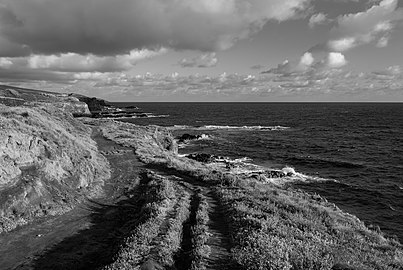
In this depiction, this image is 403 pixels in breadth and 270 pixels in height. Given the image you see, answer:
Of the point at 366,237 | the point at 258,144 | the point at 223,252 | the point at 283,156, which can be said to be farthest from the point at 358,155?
the point at 223,252

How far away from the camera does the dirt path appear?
18.5m

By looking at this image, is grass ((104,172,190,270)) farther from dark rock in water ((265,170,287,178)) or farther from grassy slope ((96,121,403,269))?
dark rock in water ((265,170,287,178))

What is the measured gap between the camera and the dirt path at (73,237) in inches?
727

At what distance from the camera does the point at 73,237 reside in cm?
2156

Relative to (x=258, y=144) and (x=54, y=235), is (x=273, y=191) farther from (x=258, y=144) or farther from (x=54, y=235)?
(x=258, y=144)

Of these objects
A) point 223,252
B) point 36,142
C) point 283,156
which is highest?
point 36,142

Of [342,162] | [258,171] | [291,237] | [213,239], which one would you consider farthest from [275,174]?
[213,239]

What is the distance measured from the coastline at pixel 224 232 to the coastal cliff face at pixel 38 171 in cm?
60

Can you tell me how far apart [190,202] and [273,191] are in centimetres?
950

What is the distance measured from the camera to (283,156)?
229 ft

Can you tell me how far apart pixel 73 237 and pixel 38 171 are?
28.2ft

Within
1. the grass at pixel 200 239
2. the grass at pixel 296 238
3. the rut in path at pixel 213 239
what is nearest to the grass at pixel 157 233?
the rut in path at pixel 213 239

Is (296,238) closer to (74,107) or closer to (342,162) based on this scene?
(342,162)

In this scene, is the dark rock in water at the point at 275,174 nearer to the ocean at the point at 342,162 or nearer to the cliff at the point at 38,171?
the ocean at the point at 342,162
